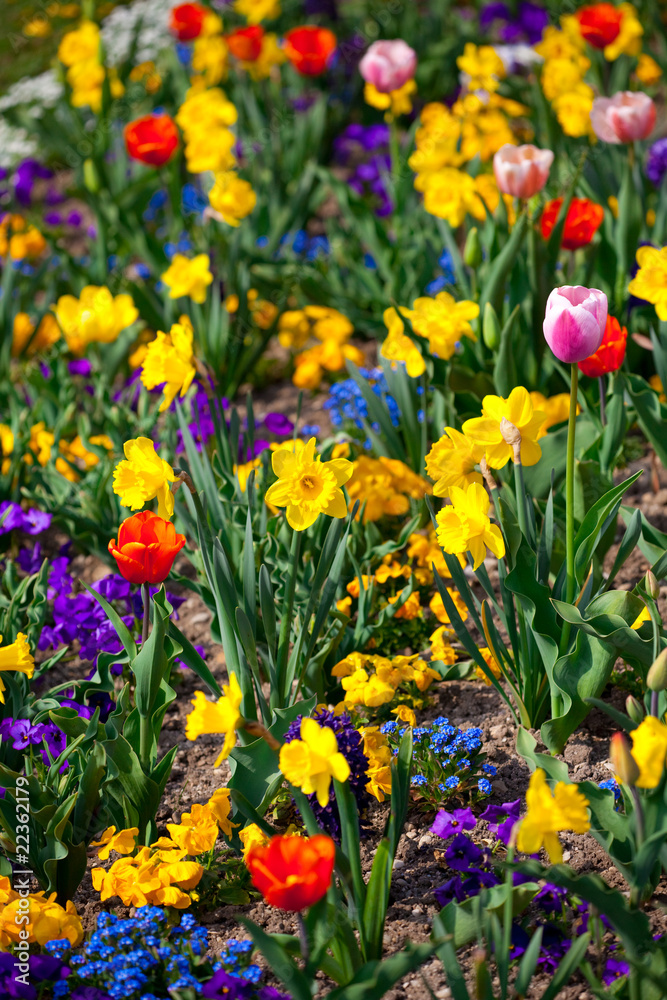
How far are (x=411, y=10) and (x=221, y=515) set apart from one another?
3.87 meters

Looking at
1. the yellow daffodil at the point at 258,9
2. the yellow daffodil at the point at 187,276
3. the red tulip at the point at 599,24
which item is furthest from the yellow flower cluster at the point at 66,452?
the yellow daffodil at the point at 258,9

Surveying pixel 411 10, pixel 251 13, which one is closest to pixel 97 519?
pixel 251 13

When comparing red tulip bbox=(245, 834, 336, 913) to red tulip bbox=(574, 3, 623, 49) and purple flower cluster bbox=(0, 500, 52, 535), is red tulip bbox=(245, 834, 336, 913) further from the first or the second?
red tulip bbox=(574, 3, 623, 49)

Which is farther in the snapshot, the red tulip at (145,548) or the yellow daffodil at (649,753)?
the red tulip at (145,548)

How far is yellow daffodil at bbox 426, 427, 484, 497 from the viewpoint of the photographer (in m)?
1.61

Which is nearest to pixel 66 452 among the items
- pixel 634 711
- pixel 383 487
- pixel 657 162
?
pixel 383 487

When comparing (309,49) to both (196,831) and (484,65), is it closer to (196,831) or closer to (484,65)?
(484,65)

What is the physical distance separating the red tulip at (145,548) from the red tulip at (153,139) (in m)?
2.01

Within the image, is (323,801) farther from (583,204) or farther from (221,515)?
(583,204)

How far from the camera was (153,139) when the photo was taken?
313 centimetres

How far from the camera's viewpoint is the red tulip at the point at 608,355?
1.90 m

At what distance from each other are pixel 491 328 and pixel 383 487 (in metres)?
0.51

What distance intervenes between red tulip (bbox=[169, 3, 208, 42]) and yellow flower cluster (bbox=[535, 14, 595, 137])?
1617 millimetres

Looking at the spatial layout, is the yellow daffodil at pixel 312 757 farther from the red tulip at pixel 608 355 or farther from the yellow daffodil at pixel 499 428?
the red tulip at pixel 608 355
